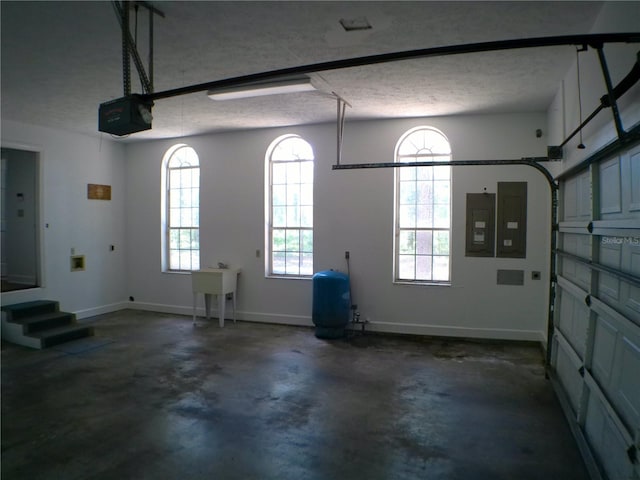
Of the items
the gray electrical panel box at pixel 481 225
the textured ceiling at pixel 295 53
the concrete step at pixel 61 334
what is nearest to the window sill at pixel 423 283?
the gray electrical panel box at pixel 481 225

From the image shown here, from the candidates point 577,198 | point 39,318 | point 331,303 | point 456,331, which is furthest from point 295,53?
point 39,318

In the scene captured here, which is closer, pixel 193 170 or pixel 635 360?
pixel 635 360

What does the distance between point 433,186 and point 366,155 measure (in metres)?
1.10

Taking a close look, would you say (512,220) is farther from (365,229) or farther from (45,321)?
(45,321)

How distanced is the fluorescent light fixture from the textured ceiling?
6.4 inches

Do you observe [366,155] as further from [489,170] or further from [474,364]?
[474,364]

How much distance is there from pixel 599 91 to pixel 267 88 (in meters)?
3.00

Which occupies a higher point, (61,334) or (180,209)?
(180,209)

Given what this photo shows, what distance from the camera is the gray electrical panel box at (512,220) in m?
5.43

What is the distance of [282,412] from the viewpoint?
3502 mm

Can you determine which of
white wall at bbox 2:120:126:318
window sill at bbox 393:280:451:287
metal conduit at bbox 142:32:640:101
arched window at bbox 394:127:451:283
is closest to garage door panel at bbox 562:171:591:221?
metal conduit at bbox 142:32:640:101

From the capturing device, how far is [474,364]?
470cm

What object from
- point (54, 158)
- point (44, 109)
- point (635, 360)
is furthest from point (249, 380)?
point (54, 158)

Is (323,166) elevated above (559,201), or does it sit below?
above
